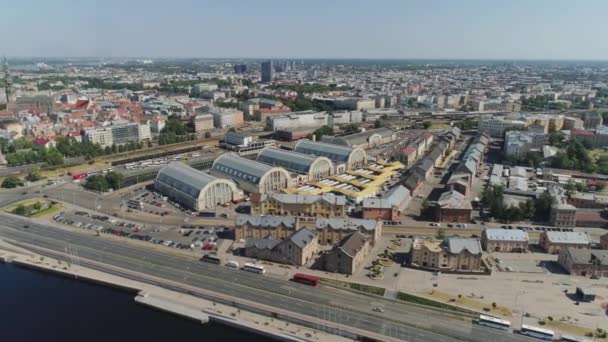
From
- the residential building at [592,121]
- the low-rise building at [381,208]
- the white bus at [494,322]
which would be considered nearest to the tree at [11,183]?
the low-rise building at [381,208]

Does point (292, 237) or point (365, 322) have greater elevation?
point (292, 237)

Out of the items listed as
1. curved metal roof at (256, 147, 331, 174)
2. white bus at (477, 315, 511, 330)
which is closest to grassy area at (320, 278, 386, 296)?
white bus at (477, 315, 511, 330)

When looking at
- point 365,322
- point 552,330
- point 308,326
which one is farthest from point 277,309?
point 552,330

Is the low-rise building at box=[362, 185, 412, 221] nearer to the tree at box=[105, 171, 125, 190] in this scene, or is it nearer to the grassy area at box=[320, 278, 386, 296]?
the grassy area at box=[320, 278, 386, 296]

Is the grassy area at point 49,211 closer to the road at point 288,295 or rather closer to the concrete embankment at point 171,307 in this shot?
the road at point 288,295

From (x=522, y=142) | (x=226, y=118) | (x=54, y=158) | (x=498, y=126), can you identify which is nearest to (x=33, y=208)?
(x=54, y=158)

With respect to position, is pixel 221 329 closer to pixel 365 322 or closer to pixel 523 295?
pixel 365 322
